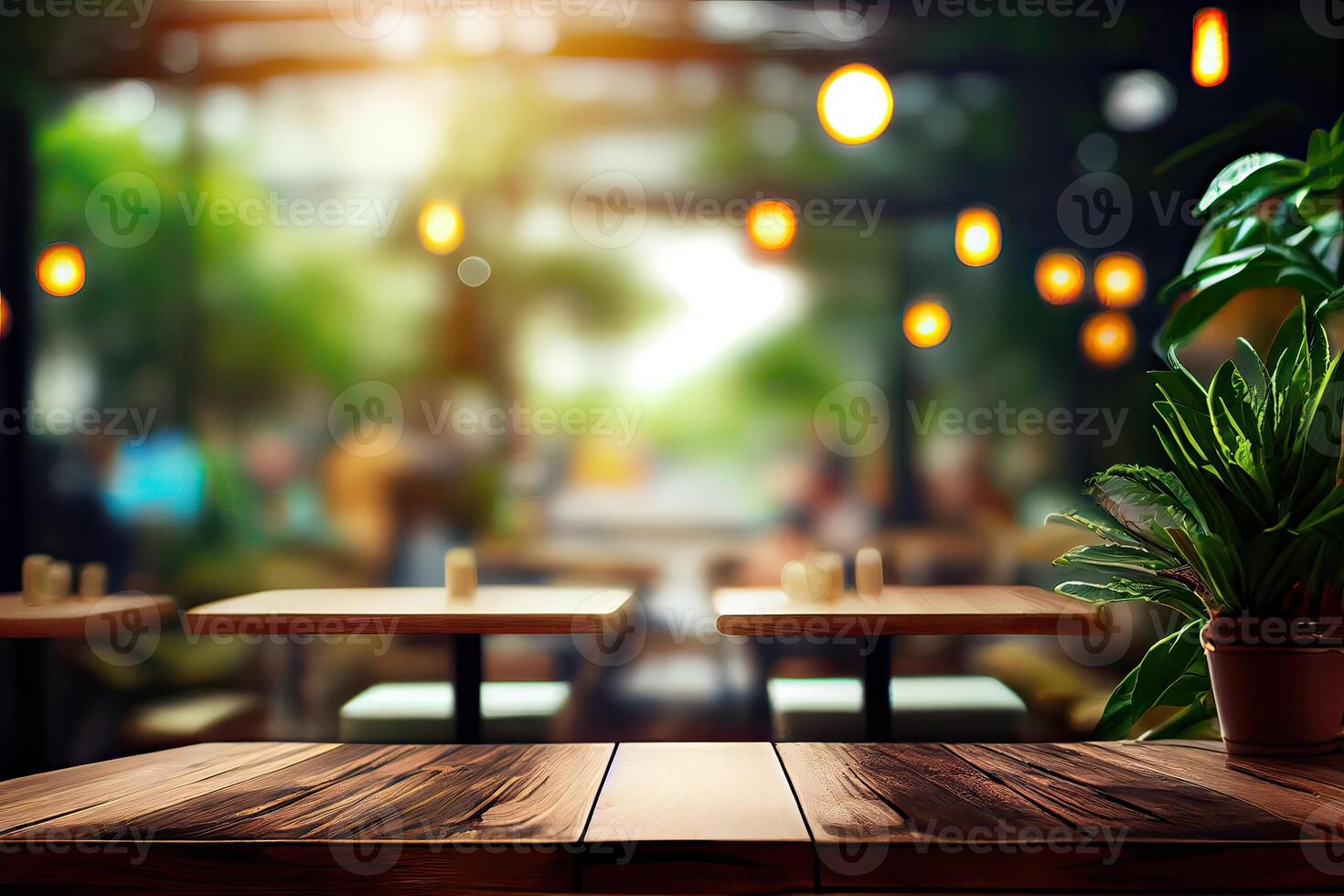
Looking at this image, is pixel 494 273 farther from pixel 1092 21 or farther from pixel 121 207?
pixel 1092 21

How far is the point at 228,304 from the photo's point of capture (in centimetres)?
377

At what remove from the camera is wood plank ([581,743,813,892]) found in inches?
37.5

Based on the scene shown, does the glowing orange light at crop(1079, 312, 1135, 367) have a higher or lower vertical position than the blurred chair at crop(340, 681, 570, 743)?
higher

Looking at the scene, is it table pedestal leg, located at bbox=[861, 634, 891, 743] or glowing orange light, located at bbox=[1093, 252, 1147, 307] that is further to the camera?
glowing orange light, located at bbox=[1093, 252, 1147, 307]

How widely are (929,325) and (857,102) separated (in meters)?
1.03

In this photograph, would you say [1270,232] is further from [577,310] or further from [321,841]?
[321,841]

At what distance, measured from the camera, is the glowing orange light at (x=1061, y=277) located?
3598 mm

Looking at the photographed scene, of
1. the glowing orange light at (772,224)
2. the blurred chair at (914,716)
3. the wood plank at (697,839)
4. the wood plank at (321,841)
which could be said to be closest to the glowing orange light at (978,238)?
the glowing orange light at (772,224)

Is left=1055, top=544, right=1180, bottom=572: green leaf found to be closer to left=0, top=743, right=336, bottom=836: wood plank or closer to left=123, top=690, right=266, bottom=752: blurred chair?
left=0, top=743, right=336, bottom=836: wood plank

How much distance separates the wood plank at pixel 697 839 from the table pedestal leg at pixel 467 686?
5.32 feet

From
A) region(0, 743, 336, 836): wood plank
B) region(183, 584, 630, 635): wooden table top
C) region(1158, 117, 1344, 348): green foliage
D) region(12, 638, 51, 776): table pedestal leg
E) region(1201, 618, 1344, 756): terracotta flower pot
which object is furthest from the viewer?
region(12, 638, 51, 776): table pedestal leg

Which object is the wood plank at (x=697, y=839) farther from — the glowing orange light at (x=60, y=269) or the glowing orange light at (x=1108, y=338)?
the glowing orange light at (x=60, y=269)

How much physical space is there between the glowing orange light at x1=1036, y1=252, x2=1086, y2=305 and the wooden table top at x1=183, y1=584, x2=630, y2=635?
213 cm

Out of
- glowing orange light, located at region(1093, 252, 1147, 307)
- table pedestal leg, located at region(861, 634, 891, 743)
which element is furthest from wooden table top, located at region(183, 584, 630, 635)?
glowing orange light, located at region(1093, 252, 1147, 307)
